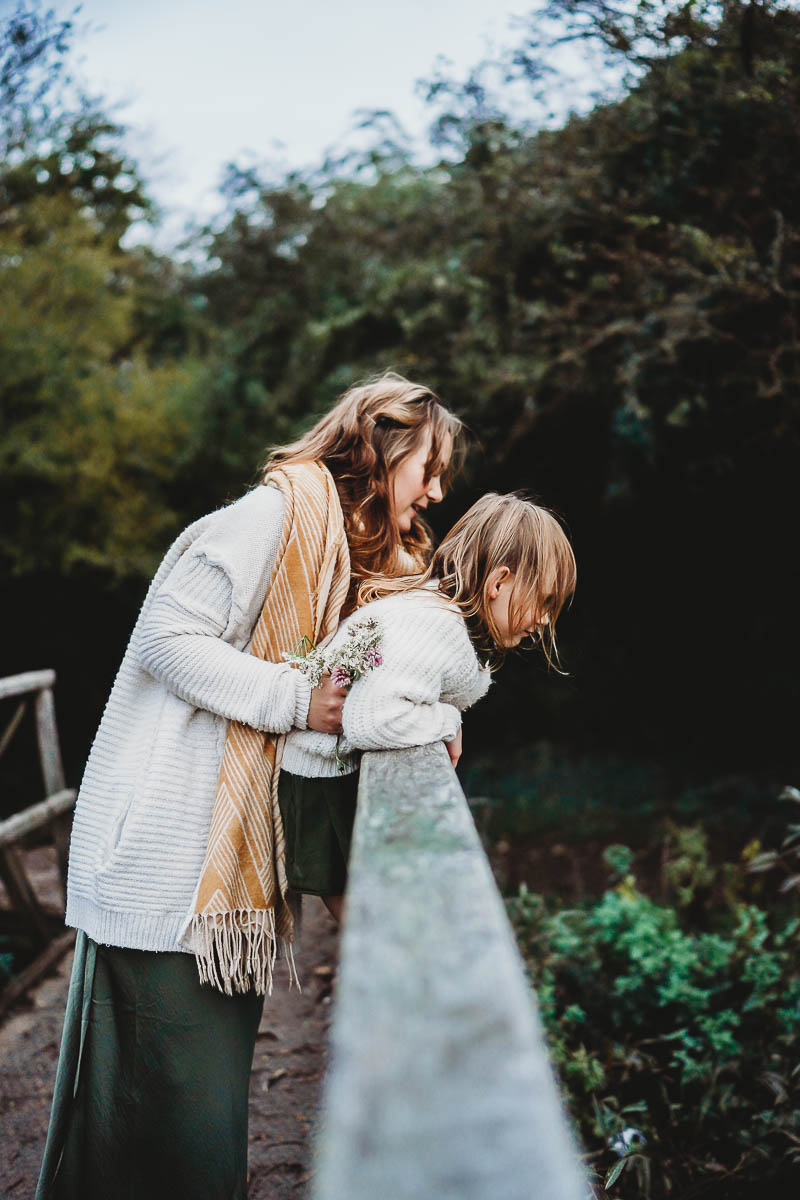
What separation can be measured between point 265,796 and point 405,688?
1.23 feet

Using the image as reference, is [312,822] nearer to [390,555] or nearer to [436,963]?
[390,555]

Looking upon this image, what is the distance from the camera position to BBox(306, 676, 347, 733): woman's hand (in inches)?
60.5

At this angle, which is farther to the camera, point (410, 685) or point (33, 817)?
point (33, 817)

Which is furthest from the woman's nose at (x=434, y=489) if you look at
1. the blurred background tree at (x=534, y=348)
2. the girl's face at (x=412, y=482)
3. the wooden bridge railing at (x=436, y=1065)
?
the blurred background tree at (x=534, y=348)

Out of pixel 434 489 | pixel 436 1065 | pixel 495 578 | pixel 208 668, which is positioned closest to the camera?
pixel 436 1065

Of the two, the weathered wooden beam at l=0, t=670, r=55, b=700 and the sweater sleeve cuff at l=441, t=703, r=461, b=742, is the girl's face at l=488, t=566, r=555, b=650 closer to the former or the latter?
the sweater sleeve cuff at l=441, t=703, r=461, b=742

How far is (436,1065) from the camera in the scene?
578 millimetres

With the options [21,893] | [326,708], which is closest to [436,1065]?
[326,708]

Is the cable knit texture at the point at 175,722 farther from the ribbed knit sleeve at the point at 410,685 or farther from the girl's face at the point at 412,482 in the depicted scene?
the girl's face at the point at 412,482

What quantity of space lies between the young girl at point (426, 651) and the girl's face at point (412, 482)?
0.14m

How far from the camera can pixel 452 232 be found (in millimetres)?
5262

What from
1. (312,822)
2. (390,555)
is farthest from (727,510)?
(312,822)

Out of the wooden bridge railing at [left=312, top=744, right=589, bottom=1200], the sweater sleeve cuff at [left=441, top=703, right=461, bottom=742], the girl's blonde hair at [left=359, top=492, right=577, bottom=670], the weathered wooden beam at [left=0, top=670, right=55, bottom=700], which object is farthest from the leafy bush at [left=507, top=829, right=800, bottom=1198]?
the weathered wooden beam at [left=0, top=670, right=55, bottom=700]

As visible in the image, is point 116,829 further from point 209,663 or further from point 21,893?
point 21,893
